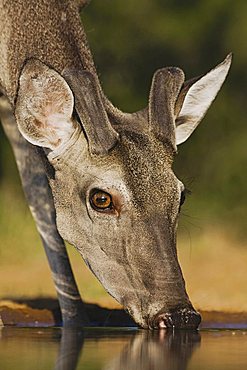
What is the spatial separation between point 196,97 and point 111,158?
1206 mm

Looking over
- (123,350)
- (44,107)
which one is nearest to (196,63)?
(44,107)

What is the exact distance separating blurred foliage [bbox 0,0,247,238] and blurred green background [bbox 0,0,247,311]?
0.01 meters

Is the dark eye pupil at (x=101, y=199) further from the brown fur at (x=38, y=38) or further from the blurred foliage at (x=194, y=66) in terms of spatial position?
the blurred foliage at (x=194, y=66)

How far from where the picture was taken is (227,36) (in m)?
20.7

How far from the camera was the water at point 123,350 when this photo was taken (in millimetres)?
10328

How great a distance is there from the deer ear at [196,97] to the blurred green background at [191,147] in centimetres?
299

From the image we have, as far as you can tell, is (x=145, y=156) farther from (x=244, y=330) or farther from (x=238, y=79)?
(x=238, y=79)

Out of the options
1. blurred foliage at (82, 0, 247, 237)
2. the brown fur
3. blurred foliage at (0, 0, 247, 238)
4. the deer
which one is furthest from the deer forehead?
blurred foliage at (82, 0, 247, 237)

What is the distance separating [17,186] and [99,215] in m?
6.13

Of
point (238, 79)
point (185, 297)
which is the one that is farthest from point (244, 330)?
point (238, 79)

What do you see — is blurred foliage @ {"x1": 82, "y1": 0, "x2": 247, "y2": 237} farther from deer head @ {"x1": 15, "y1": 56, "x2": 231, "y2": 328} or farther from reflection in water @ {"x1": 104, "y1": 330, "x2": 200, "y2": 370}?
reflection in water @ {"x1": 104, "y1": 330, "x2": 200, "y2": 370}

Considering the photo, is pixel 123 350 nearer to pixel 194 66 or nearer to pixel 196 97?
pixel 196 97

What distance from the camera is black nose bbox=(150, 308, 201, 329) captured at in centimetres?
1195

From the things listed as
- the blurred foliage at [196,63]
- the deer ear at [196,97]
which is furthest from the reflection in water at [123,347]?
the blurred foliage at [196,63]
